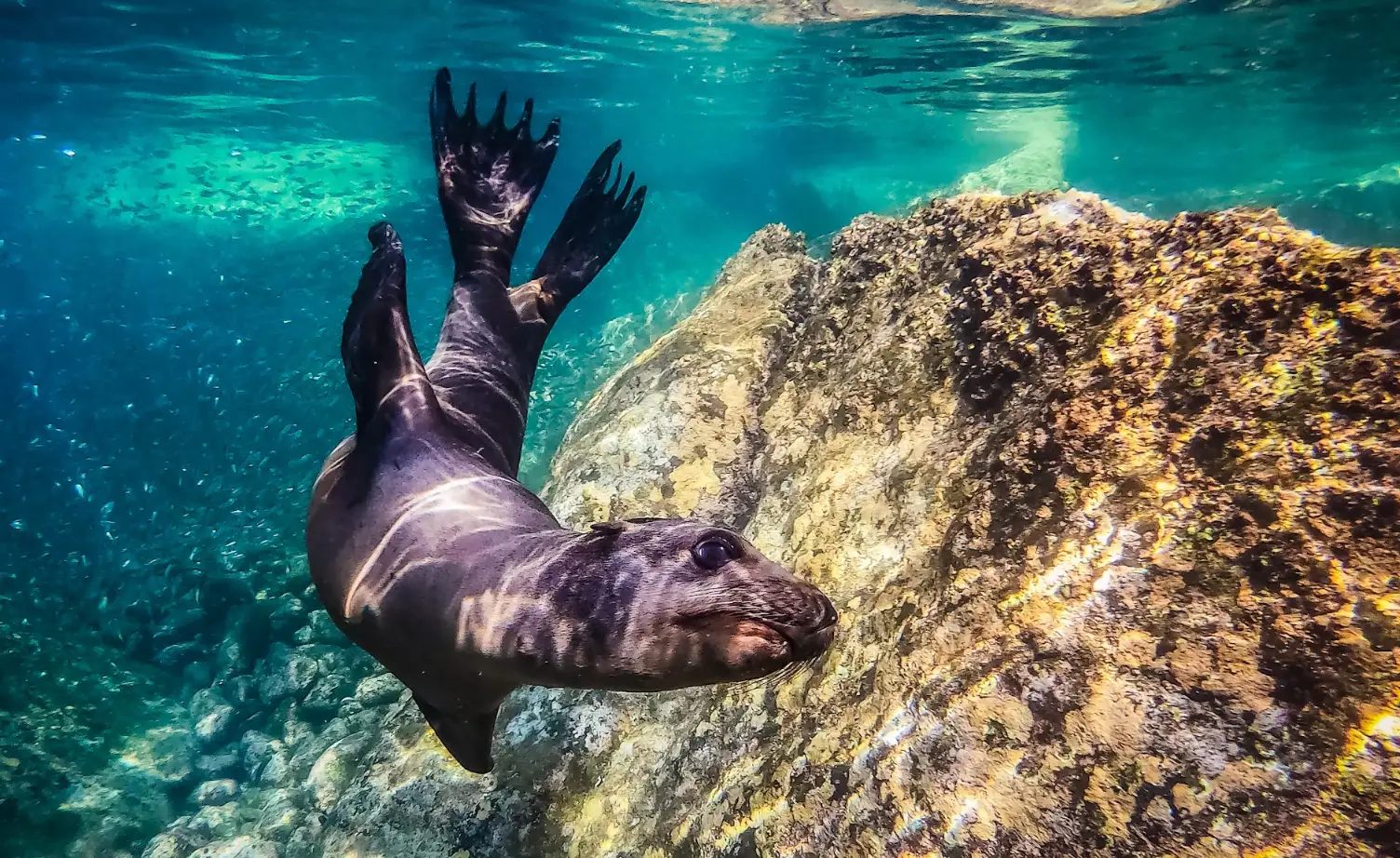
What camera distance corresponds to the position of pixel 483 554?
2379 millimetres

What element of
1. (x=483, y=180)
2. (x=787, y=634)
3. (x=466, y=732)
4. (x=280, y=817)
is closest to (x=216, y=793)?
(x=280, y=817)

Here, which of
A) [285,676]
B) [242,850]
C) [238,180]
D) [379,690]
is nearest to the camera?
[242,850]

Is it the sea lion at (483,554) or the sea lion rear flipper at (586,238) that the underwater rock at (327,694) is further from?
the sea lion rear flipper at (586,238)

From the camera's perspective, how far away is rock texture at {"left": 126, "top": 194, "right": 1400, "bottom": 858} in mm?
1763

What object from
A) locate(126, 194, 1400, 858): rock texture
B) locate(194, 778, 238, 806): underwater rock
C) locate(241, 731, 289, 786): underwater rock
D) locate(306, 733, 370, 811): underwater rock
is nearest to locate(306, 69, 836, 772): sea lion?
locate(126, 194, 1400, 858): rock texture

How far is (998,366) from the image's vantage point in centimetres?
300

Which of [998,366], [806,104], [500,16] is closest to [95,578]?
[998,366]

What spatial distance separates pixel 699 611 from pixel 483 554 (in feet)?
3.30

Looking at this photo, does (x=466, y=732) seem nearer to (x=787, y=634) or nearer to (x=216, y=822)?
(x=787, y=634)

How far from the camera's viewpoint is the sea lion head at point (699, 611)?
1661 millimetres

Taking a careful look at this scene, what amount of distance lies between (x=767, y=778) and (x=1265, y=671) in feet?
5.54

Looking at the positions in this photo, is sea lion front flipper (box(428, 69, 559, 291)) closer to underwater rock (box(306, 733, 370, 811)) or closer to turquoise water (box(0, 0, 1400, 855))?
underwater rock (box(306, 733, 370, 811))

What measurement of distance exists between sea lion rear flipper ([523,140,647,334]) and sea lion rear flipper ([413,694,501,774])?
2.54m

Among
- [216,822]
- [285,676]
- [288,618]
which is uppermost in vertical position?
Answer: [288,618]
